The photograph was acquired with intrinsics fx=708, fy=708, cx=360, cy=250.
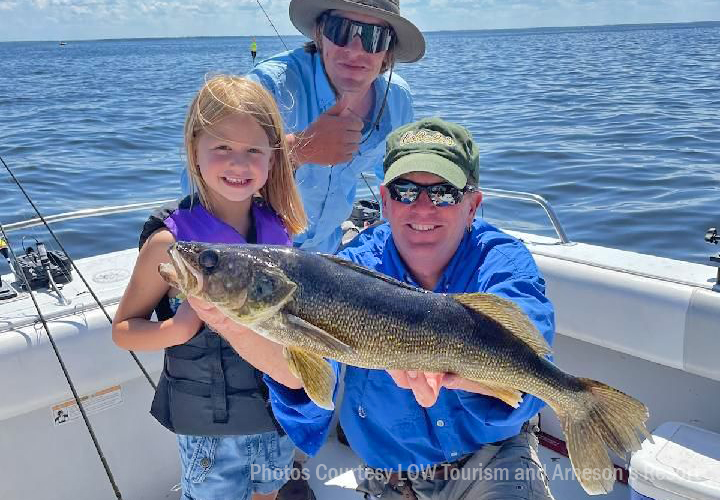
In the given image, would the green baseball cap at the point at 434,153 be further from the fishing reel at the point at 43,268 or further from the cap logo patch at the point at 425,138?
the fishing reel at the point at 43,268

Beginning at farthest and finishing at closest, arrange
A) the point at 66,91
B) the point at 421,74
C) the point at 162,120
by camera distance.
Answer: the point at 421,74 < the point at 66,91 < the point at 162,120

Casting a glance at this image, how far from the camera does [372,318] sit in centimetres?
219

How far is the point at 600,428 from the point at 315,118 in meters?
2.23

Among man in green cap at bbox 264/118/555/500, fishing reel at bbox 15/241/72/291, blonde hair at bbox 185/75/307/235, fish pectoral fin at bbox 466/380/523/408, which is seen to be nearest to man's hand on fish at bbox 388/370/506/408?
fish pectoral fin at bbox 466/380/523/408

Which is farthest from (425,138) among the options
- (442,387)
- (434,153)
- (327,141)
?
(442,387)

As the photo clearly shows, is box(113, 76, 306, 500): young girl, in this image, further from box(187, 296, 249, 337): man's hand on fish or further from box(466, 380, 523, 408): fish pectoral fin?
box(466, 380, 523, 408): fish pectoral fin

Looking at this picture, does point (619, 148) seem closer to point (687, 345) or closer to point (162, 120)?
point (687, 345)

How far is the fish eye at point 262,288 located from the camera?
2160 millimetres

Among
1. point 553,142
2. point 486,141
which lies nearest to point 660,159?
point 553,142

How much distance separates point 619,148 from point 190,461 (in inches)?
464

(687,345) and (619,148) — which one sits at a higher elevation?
(687,345)

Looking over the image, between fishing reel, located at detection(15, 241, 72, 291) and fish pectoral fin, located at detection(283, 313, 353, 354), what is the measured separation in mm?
2316

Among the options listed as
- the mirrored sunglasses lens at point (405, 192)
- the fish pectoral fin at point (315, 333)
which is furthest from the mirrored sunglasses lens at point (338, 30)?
the fish pectoral fin at point (315, 333)

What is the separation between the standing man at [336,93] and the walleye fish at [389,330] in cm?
127
